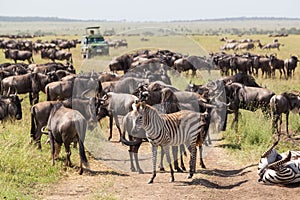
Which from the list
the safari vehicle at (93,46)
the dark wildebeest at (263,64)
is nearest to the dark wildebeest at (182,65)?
the dark wildebeest at (263,64)

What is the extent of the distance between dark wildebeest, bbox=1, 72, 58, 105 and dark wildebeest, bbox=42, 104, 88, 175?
796cm

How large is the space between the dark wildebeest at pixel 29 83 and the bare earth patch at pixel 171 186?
8199mm

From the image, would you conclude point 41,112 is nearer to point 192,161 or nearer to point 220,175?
point 192,161

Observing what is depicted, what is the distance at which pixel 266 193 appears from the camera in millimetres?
8852

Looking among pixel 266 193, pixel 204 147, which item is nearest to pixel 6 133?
pixel 204 147

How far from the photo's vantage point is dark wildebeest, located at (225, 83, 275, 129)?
15297mm

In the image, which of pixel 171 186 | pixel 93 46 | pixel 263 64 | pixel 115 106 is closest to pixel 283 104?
pixel 115 106

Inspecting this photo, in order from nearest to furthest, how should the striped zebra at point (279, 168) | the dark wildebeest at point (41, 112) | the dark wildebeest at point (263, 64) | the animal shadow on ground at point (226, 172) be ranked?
1. the striped zebra at point (279, 168)
2. the animal shadow on ground at point (226, 172)
3. the dark wildebeest at point (41, 112)
4. the dark wildebeest at point (263, 64)

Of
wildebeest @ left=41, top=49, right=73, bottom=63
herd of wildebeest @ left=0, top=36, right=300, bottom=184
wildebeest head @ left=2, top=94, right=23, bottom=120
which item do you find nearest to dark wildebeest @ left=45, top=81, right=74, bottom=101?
herd of wildebeest @ left=0, top=36, right=300, bottom=184

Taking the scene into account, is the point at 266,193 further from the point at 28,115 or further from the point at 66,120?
the point at 28,115

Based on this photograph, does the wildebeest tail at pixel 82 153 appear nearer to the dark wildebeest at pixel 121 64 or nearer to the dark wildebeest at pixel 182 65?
the dark wildebeest at pixel 121 64

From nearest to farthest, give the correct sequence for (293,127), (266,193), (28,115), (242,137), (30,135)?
(266,193) < (30,135) < (242,137) < (293,127) < (28,115)

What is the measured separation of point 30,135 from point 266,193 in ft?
20.2

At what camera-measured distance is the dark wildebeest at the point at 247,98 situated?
15.3m
